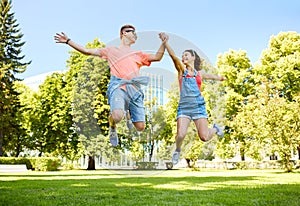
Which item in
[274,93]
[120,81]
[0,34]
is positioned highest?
[0,34]

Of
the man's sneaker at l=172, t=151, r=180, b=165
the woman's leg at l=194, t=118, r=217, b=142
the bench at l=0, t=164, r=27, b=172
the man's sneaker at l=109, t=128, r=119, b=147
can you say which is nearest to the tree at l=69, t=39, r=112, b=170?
the man's sneaker at l=109, t=128, r=119, b=147

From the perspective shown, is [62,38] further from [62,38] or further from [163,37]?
[163,37]

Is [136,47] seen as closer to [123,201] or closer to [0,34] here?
[123,201]

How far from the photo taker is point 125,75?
447cm

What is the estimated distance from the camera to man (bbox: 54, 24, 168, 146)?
4254 millimetres

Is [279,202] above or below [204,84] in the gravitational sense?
below

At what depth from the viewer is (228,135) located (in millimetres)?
32281

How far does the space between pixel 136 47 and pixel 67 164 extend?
29738 millimetres

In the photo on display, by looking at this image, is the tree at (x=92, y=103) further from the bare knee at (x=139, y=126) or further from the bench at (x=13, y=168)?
the bench at (x=13, y=168)

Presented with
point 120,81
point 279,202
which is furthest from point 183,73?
point 279,202

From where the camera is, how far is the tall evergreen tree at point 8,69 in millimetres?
30047

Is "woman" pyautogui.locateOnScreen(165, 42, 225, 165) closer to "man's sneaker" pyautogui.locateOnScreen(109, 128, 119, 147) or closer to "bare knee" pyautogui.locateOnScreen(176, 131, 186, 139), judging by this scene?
"bare knee" pyautogui.locateOnScreen(176, 131, 186, 139)

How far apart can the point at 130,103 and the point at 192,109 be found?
868 millimetres

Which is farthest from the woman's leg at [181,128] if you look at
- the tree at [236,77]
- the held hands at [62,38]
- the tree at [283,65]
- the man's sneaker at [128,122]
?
the tree at [236,77]
